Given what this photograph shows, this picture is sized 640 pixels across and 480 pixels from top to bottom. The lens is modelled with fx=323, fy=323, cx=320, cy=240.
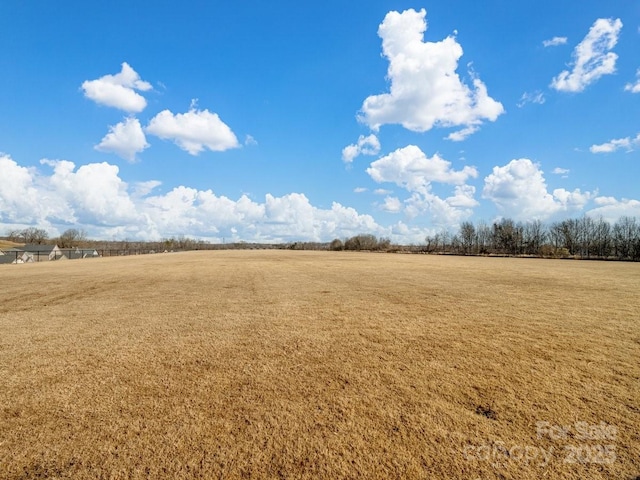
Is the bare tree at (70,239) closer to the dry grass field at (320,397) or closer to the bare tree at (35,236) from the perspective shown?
the bare tree at (35,236)

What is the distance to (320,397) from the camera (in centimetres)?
545

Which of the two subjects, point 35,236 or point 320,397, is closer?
point 320,397

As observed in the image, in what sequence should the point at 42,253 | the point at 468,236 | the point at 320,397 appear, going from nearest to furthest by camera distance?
the point at 320,397 → the point at 42,253 → the point at 468,236

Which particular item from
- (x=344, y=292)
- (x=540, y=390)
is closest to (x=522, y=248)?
(x=344, y=292)

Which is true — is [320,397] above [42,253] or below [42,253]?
below

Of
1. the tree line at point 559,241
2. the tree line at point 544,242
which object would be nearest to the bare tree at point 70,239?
the tree line at point 544,242

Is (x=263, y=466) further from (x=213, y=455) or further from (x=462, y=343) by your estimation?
(x=462, y=343)

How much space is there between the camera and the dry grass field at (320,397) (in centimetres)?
389

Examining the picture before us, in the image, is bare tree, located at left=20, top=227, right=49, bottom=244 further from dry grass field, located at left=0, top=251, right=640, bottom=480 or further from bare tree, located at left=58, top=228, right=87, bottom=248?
dry grass field, located at left=0, top=251, right=640, bottom=480

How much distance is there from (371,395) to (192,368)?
3708mm

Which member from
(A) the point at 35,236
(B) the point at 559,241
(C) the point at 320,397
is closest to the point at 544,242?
(B) the point at 559,241

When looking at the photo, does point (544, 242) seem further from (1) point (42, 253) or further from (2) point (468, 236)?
(1) point (42, 253)

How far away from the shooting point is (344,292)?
17328 mm

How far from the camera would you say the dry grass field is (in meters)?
3.89
